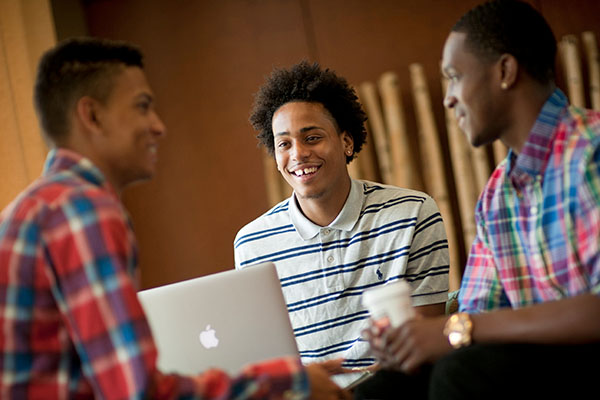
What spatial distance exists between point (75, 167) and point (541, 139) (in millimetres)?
1032

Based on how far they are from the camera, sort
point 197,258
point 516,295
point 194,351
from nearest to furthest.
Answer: point 516,295 < point 194,351 < point 197,258

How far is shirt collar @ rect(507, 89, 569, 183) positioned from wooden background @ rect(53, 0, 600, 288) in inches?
96.1

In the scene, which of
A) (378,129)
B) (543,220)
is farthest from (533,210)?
(378,129)

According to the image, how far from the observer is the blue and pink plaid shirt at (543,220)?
58.9 inches

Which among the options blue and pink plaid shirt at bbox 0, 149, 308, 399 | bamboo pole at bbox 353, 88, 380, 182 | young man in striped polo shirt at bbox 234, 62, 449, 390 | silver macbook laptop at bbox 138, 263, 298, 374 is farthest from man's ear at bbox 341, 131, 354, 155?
blue and pink plaid shirt at bbox 0, 149, 308, 399

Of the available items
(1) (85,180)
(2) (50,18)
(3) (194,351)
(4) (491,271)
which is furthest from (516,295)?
(2) (50,18)

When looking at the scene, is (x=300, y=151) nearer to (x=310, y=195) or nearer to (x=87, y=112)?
(x=310, y=195)

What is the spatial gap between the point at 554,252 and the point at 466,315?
0.24 meters

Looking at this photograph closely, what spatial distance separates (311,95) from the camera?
2723mm

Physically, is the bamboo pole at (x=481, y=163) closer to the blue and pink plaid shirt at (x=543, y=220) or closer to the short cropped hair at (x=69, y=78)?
the blue and pink plaid shirt at (x=543, y=220)

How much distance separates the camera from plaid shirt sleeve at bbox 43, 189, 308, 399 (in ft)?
4.11

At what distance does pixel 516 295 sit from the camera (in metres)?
1.73

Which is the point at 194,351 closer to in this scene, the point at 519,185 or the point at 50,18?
the point at 519,185

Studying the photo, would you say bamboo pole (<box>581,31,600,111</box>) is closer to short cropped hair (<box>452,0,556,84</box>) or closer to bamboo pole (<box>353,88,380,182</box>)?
bamboo pole (<box>353,88,380,182</box>)
